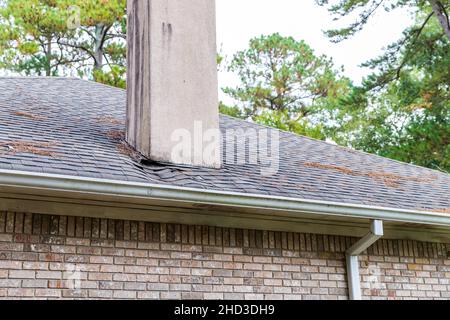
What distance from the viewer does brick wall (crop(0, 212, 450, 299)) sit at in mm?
4445

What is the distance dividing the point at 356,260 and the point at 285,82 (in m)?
21.3

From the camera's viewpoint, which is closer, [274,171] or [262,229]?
[262,229]

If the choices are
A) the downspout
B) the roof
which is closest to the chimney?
the roof

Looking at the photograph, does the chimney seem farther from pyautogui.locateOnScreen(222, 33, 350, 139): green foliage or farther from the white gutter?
pyautogui.locateOnScreen(222, 33, 350, 139): green foliage

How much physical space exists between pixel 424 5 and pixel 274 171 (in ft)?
Result: 51.0

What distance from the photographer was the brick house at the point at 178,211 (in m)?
4.49

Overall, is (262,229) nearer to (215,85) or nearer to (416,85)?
(215,85)

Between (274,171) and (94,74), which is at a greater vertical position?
(94,74)

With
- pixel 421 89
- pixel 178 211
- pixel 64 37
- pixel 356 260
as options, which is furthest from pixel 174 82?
pixel 64 37

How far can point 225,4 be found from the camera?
101 ft

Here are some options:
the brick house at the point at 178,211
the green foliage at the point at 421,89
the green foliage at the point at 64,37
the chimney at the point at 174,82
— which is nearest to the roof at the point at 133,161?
the brick house at the point at 178,211

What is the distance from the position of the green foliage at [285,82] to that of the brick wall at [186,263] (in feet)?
64.5
